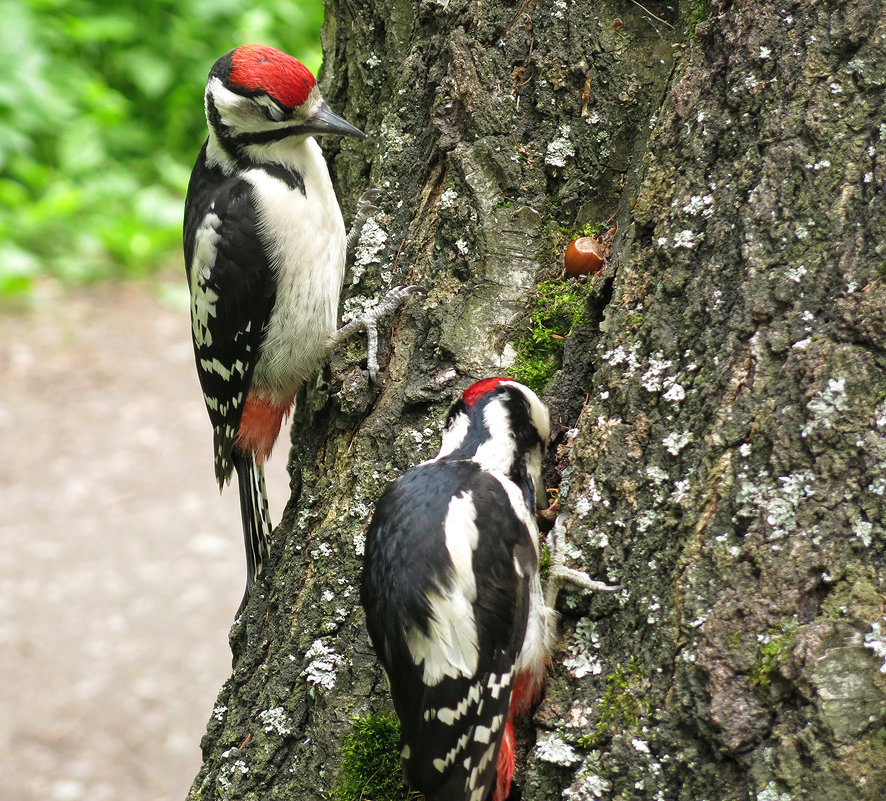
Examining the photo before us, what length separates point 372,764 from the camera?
202cm

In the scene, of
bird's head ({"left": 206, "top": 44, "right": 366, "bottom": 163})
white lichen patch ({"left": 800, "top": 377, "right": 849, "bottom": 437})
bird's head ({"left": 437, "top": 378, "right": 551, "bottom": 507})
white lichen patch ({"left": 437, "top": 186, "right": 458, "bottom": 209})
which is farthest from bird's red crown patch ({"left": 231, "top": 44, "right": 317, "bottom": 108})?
white lichen patch ({"left": 800, "top": 377, "right": 849, "bottom": 437})

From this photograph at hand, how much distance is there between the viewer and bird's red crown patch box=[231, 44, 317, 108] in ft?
8.83

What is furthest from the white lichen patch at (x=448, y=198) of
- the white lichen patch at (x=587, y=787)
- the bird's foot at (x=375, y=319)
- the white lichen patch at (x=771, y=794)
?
the white lichen patch at (x=771, y=794)

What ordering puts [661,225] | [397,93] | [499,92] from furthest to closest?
[397,93], [499,92], [661,225]

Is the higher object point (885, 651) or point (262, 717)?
point (262, 717)

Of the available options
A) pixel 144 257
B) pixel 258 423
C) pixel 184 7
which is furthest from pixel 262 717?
pixel 184 7

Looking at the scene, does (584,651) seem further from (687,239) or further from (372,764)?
(687,239)

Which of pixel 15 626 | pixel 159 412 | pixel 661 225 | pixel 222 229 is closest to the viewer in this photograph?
pixel 661 225

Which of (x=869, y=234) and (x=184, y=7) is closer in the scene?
(x=869, y=234)

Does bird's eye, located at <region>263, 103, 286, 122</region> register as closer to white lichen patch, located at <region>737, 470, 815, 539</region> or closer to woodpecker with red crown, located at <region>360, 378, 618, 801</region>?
woodpecker with red crown, located at <region>360, 378, 618, 801</region>

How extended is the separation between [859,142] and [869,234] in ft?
0.57

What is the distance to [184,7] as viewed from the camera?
788cm

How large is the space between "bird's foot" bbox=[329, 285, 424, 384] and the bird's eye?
673 millimetres

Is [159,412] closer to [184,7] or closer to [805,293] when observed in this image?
[184,7]
